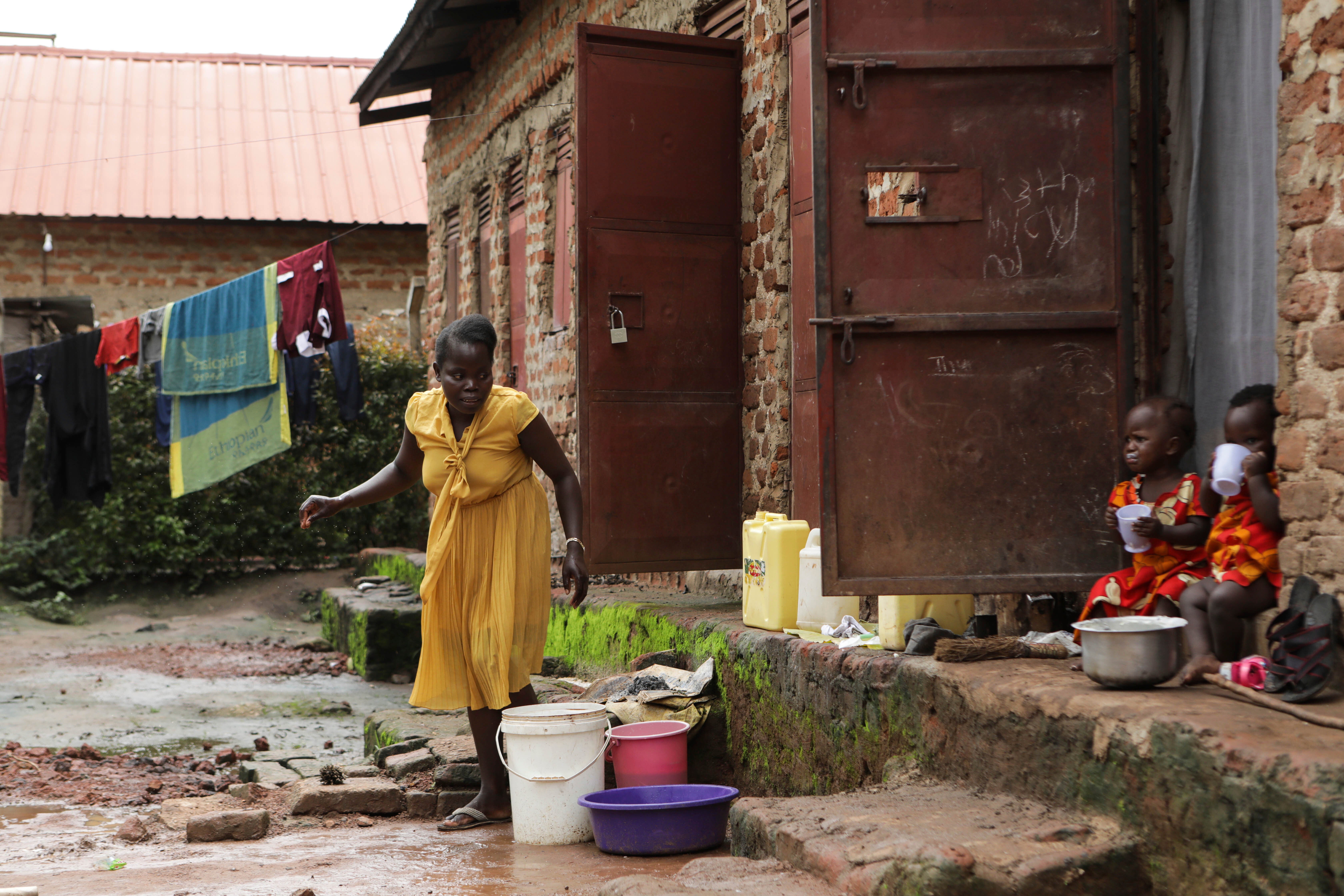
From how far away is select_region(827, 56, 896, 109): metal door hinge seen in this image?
154 inches

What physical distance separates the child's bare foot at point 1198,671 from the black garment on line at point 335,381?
7.88 m

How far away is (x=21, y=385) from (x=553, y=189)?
558 centimetres

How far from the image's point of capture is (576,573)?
14.3 ft

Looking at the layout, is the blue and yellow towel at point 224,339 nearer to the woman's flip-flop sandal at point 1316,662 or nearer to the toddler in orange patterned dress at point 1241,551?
the toddler in orange patterned dress at point 1241,551

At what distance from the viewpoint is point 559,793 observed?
4.12 metres

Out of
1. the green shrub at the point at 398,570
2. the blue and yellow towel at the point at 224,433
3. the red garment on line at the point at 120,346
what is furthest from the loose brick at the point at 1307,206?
the red garment on line at the point at 120,346

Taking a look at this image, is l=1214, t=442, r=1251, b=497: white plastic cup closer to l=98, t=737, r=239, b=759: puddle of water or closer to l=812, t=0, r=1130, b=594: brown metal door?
l=812, t=0, r=1130, b=594: brown metal door

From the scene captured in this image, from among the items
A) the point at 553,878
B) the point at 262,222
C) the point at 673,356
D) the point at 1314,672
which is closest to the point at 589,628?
the point at 673,356

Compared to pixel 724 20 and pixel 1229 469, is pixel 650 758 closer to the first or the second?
pixel 1229 469

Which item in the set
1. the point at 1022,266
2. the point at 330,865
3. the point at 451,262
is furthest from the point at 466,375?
the point at 451,262

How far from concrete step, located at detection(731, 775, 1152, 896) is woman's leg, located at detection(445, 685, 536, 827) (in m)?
1.41

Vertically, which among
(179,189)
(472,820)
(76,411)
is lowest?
(472,820)

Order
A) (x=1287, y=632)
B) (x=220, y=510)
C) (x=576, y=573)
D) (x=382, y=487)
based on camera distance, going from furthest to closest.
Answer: (x=220, y=510) < (x=382, y=487) < (x=576, y=573) < (x=1287, y=632)

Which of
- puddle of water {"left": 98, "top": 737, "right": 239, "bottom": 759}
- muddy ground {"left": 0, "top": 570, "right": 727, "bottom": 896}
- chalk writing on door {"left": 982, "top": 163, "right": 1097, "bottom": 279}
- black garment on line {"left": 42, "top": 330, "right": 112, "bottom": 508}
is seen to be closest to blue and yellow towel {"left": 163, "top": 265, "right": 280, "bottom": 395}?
black garment on line {"left": 42, "top": 330, "right": 112, "bottom": 508}
